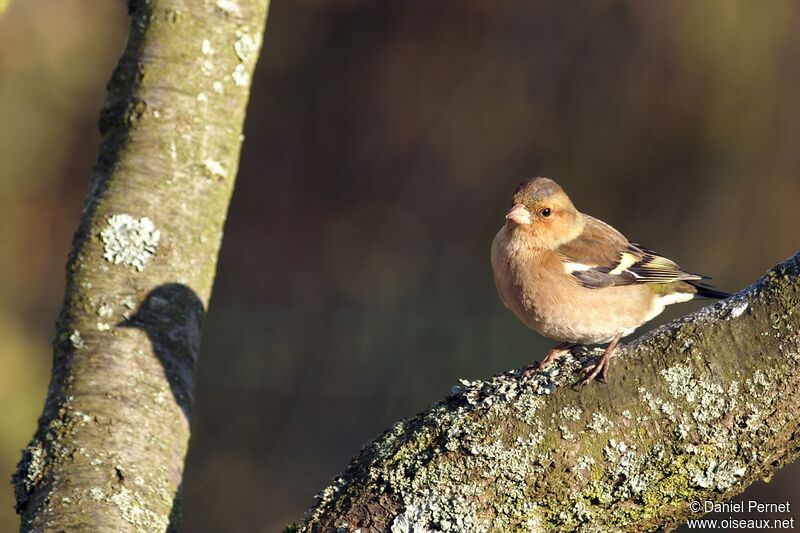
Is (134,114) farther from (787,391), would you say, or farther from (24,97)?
(24,97)

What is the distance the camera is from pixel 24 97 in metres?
8.41

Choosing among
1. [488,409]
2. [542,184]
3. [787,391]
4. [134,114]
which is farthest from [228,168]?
[787,391]

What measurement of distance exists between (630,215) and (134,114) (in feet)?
19.2

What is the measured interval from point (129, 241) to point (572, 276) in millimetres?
1851

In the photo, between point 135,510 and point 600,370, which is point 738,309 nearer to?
point 600,370

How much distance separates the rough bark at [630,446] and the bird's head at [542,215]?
5.97ft

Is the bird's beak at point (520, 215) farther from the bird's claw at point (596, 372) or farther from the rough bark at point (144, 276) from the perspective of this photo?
the bird's claw at point (596, 372)

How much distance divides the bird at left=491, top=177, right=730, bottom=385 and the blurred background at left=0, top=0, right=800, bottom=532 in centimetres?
363

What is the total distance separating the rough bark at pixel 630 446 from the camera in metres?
1.86

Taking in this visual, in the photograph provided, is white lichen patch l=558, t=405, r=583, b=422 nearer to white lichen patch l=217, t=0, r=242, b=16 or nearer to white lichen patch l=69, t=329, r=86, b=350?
white lichen patch l=69, t=329, r=86, b=350

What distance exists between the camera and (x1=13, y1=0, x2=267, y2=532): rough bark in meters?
2.31

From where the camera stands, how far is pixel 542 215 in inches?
150

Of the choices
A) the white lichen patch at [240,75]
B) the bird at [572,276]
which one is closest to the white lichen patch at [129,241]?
the white lichen patch at [240,75]

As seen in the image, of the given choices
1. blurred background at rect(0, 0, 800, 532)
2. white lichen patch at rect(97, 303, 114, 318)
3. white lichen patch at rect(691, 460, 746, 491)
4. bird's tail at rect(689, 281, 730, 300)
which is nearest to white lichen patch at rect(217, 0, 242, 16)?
white lichen patch at rect(97, 303, 114, 318)
